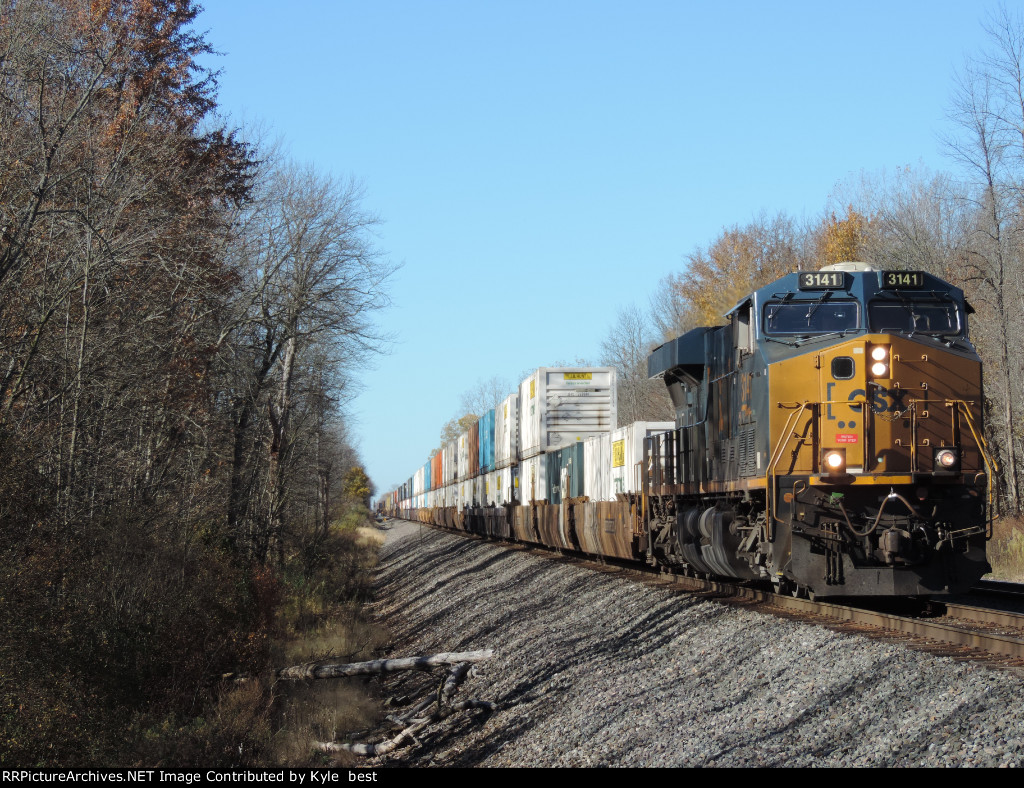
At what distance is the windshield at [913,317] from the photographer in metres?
10.2

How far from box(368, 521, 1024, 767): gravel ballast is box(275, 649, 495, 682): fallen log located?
1.07 feet

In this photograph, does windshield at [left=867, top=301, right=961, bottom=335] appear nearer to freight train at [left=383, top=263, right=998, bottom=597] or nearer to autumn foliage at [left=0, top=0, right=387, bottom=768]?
freight train at [left=383, top=263, right=998, bottom=597]

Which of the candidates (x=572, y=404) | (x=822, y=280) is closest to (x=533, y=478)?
(x=572, y=404)

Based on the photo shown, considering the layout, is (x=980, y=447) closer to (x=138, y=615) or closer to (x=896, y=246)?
(x=138, y=615)

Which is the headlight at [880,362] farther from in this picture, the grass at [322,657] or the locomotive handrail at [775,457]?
the grass at [322,657]

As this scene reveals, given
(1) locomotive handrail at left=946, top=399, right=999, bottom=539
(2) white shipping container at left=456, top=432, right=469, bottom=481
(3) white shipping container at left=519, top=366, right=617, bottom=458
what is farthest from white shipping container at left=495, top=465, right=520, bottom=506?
(1) locomotive handrail at left=946, top=399, right=999, bottom=539

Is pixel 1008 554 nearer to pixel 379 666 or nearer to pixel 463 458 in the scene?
pixel 379 666

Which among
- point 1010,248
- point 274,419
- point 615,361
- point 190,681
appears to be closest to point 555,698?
point 190,681

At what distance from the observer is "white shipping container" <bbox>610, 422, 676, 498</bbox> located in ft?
55.9

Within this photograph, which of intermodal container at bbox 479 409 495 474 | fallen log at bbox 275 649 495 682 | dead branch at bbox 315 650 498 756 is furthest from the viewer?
intermodal container at bbox 479 409 495 474

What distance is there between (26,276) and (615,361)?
5072 cm

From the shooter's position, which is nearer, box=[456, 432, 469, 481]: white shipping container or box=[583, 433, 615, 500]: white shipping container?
box=[583, 433, 615, 500]: white shipping container

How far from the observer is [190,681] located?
11008 mm

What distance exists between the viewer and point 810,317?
1049 centimetres
